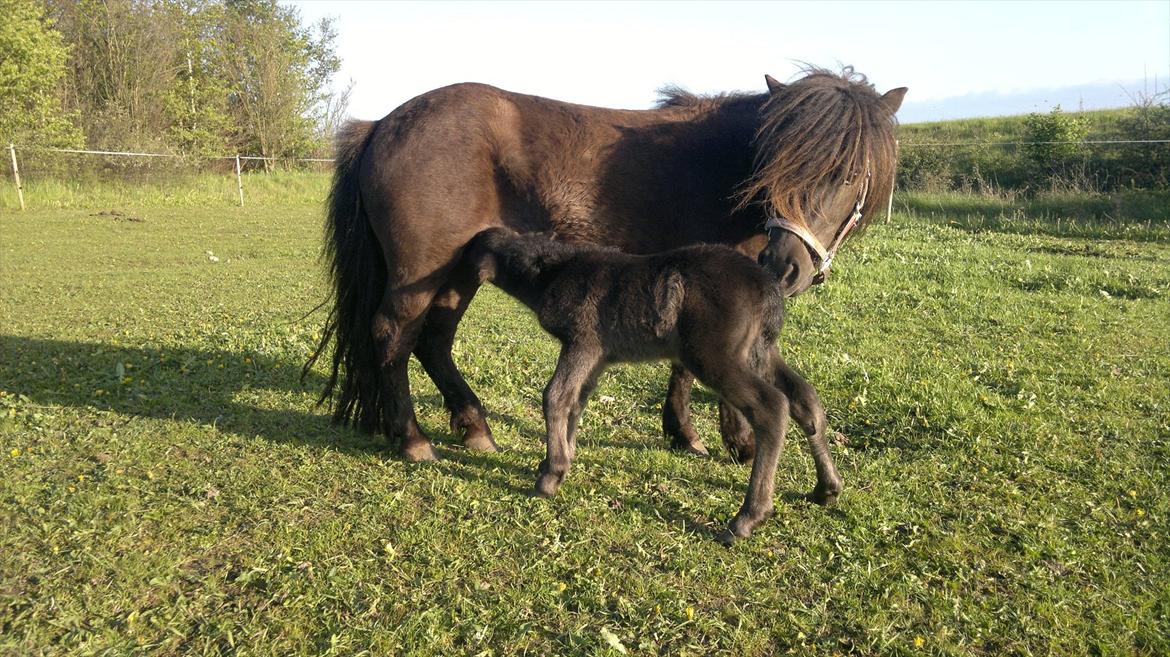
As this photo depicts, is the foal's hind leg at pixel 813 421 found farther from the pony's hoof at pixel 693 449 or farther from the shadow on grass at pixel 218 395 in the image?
the pony's hoof at pixel 693 449

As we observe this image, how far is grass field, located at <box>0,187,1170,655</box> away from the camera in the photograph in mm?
3305

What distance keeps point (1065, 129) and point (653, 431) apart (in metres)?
23.9

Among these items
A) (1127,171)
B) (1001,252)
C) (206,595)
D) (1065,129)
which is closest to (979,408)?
(206,595)

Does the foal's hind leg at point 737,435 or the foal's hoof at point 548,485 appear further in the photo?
the foal's hind leg at point 737,435

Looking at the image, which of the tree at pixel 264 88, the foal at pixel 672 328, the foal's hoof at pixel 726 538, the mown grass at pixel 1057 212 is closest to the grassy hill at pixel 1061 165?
the mown grass at pixel 1057 212

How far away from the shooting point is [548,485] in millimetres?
4457

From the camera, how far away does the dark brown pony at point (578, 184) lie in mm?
4785

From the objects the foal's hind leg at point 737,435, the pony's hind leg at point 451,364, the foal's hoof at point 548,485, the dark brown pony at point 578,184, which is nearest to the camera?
the foal's hoof at point 548,485

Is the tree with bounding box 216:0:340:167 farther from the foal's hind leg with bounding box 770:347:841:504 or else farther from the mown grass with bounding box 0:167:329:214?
the foal's hind leg with bounding box 770:347:841:504

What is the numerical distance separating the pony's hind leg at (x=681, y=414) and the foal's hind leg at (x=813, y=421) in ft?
3.03

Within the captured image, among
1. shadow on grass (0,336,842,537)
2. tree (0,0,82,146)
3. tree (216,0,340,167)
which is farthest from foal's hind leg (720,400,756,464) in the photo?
tree (216,0,340,167)

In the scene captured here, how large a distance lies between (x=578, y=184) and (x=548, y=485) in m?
1.86

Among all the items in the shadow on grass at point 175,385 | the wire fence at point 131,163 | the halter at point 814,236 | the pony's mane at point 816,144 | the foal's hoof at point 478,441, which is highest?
the wire fence at point 131,163

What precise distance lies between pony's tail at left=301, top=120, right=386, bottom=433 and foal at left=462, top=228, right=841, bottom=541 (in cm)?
96
